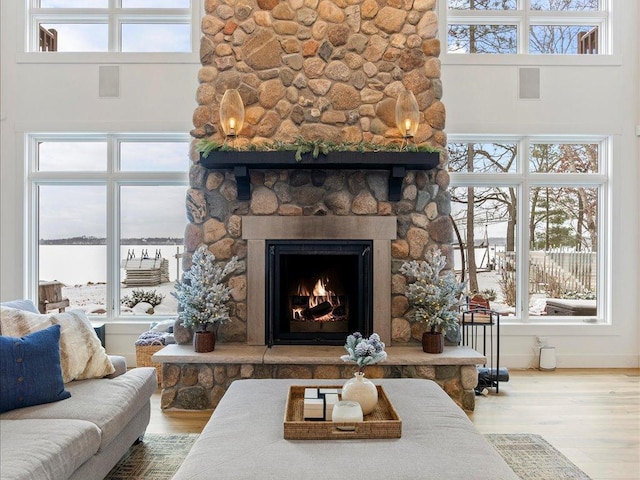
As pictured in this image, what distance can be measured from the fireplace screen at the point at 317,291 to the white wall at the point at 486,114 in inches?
71.0

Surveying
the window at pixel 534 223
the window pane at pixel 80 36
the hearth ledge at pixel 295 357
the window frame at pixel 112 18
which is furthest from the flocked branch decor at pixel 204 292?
the window pane at pixel 80 36

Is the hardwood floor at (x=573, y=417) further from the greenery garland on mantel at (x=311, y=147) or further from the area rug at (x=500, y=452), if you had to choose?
the greenery garland on mantel at (x=311, y=147)

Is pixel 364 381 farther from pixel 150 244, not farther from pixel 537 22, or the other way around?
pixel 537 22

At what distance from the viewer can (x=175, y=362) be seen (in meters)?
3.58

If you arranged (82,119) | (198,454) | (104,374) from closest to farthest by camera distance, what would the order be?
(198,454) → (104,374) → (82,119)

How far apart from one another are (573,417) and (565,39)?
3.89 meters

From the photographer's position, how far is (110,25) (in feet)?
16.4

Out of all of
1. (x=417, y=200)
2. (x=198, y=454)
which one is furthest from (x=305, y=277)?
(x=198, y=454)

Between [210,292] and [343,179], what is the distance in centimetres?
145

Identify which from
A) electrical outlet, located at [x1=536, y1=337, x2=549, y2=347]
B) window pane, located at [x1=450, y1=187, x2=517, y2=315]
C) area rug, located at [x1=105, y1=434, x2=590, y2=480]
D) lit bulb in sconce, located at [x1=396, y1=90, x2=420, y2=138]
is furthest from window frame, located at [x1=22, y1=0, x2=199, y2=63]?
electrical outlet, located at [x1=536, y1=337, x2=549, y2=347]

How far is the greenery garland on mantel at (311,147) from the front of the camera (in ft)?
12.1

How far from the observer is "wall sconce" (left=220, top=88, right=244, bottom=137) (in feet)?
12.5

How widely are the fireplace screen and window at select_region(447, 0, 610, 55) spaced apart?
8.89 feet

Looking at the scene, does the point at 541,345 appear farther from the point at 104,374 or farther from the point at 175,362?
the point at 104,374
